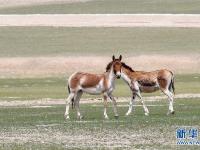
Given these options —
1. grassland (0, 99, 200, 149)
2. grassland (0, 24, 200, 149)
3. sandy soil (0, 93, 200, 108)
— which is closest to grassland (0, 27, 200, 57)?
grassland (0, 24, 200, 149)

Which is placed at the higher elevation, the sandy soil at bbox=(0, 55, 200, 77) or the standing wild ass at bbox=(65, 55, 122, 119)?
the sandy soil at bbox=(0, 55, 200, 77)

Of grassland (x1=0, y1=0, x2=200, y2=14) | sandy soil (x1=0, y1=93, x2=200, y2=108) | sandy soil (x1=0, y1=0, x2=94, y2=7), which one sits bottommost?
sandy soil (x1=0, y1=93, x2=200, y2=108)

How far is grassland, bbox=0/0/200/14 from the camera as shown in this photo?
63219mm

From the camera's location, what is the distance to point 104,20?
59.1 meters

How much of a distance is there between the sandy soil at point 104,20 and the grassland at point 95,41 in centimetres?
88

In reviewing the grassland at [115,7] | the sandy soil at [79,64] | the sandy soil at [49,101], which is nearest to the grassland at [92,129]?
the sandy soil at [49,101]

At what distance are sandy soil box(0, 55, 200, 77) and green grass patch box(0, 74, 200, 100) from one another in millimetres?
1934

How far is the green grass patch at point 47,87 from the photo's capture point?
125ft

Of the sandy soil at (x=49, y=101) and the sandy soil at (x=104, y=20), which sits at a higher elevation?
the sandy soil at (x=104, y=20)

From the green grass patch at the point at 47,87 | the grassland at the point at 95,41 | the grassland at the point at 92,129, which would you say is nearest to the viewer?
the grassland at the point at 92,129

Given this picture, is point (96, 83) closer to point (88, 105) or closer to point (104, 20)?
point (88, 105)

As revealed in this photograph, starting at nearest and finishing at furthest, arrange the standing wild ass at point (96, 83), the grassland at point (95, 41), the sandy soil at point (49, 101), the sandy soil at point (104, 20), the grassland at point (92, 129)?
the grassland at point (92, 129) < the standing wild ass at point (96, 83) < the sandy soil at point (49, 101) < the grassland at point (95, 41) < the sandy soil at point (104, 20)

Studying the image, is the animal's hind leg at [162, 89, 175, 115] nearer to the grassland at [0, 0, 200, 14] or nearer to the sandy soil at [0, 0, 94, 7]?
the grassland at [0, 0, 200, 14]

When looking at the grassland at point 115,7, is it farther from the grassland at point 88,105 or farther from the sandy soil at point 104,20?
the grassland at point 88,105
